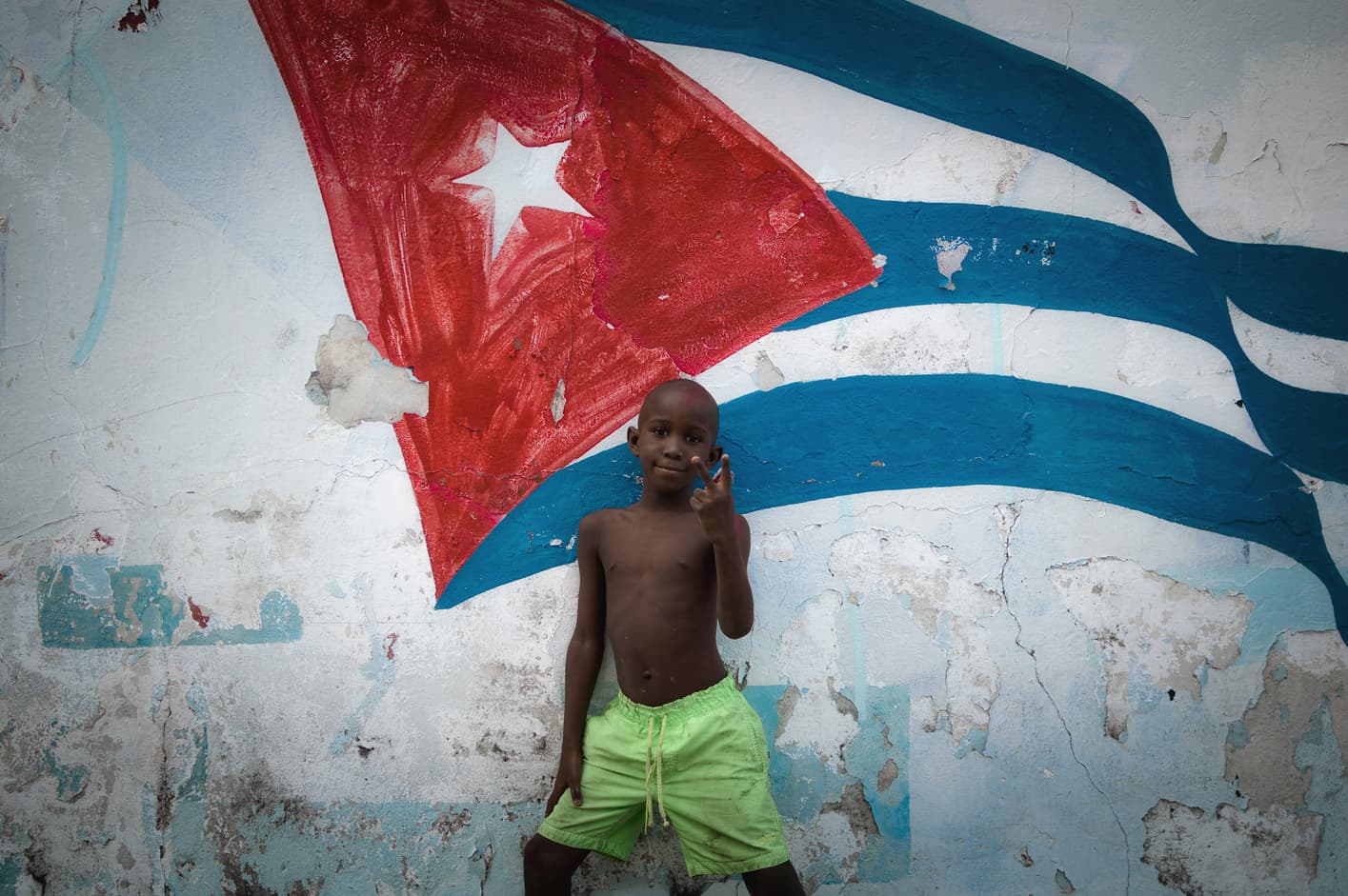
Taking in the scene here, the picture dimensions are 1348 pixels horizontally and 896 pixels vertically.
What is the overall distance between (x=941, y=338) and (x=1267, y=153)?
3.51 feet

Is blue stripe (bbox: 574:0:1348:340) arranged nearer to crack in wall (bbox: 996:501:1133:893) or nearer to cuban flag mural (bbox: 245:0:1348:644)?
cuban flag mural (bbox: 245:0:1348:644)

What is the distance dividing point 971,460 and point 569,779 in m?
1.43

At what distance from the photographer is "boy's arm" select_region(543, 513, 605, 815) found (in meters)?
2.19

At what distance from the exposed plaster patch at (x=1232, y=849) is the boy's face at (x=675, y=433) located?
1.68m

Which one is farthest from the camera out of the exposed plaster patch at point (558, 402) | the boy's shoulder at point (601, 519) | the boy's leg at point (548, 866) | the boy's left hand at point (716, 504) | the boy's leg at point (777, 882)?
the exposed plaster patch at point (558, 402)

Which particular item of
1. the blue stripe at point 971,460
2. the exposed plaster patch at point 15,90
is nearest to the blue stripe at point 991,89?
the blue stripe at point 971,460

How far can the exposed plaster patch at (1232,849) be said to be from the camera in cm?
230

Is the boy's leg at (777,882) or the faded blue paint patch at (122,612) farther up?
the faded blue paint patch at (122,612)

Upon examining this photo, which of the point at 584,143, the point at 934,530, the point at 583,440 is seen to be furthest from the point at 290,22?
the point at 934,530

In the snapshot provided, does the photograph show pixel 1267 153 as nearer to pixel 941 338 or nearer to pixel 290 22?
pixel 941 338

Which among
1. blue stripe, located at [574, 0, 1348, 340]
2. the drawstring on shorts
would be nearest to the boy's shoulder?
the drawstring on shorts

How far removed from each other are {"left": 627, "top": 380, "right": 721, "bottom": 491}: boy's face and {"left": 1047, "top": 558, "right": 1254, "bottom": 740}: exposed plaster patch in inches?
43.7

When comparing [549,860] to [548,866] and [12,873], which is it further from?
[12,873]

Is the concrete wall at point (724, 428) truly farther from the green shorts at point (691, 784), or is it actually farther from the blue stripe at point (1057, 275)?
the green shorts at point (691, 784)
